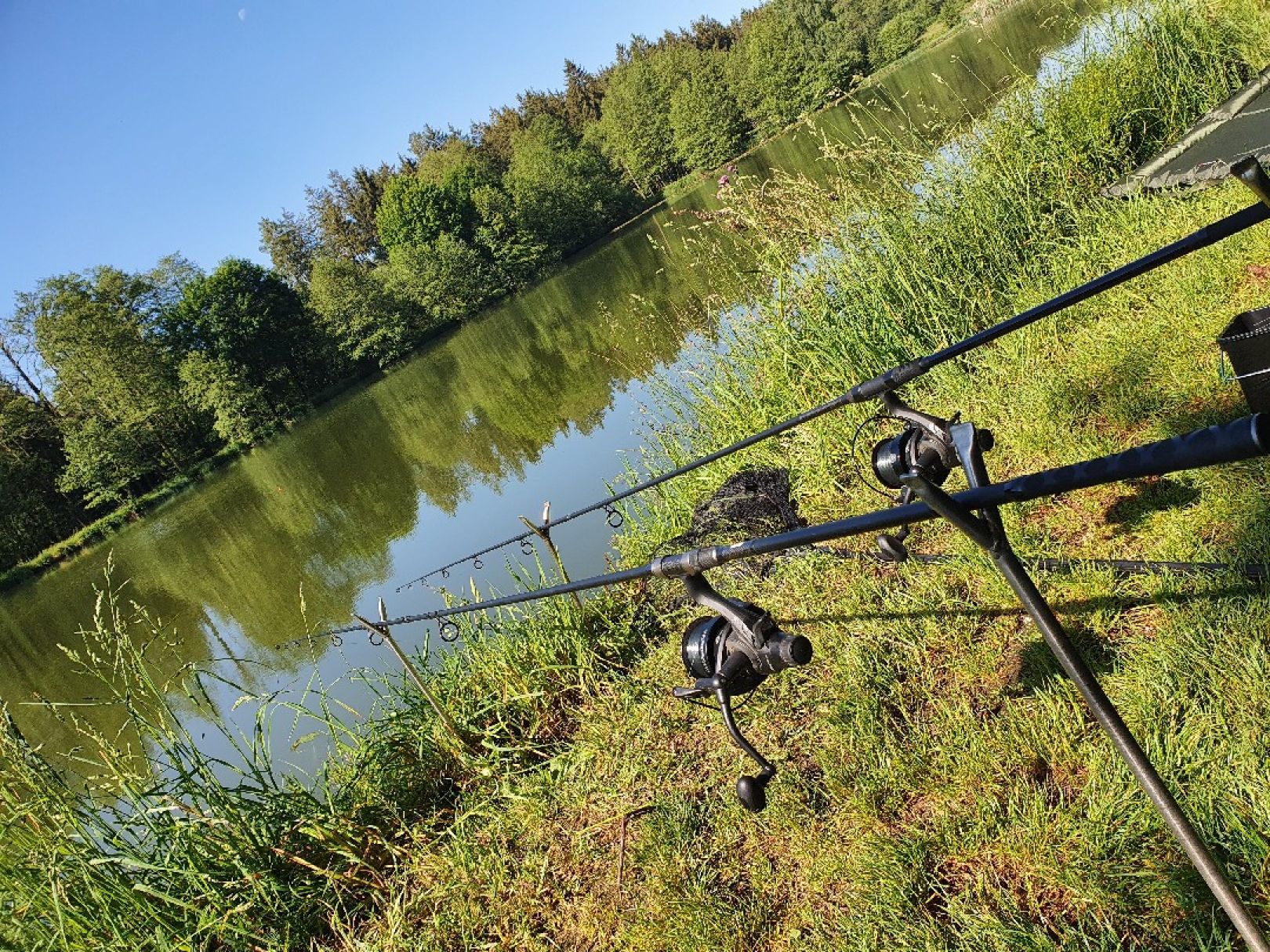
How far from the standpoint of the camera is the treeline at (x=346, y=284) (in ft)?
123

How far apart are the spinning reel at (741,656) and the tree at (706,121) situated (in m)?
49.6

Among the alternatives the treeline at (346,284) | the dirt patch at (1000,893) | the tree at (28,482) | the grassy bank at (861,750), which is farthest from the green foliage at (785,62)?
the dirt patch at (1000,893)

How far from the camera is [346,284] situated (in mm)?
46531

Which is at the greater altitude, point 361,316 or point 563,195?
point 563,195

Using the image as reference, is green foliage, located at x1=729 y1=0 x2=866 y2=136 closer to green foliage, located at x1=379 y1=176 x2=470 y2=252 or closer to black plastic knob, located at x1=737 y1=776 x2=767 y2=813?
green foliage, located at x1=379 y1=176 x2=470 y2=252

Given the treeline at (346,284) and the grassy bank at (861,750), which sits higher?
the treeline at (346,284)

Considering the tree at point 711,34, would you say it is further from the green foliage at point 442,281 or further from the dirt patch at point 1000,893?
the dirt patch at point 1000,893

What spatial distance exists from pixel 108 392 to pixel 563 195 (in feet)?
96.3

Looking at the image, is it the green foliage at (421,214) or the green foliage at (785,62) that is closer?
the green foliage at (785,62)

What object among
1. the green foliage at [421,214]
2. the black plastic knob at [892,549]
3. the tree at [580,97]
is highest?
the tree at [580,97]

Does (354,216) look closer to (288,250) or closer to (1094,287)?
(288,250)

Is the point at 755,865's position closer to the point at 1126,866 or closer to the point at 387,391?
the point at 1126,866

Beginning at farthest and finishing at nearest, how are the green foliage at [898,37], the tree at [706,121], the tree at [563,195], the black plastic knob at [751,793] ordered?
the tree at [563,195] < the tree at [706,121] < the green foliage at [898,37] < the black plastic knob at [751,793]

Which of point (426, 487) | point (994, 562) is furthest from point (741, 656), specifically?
point (426, 487)
